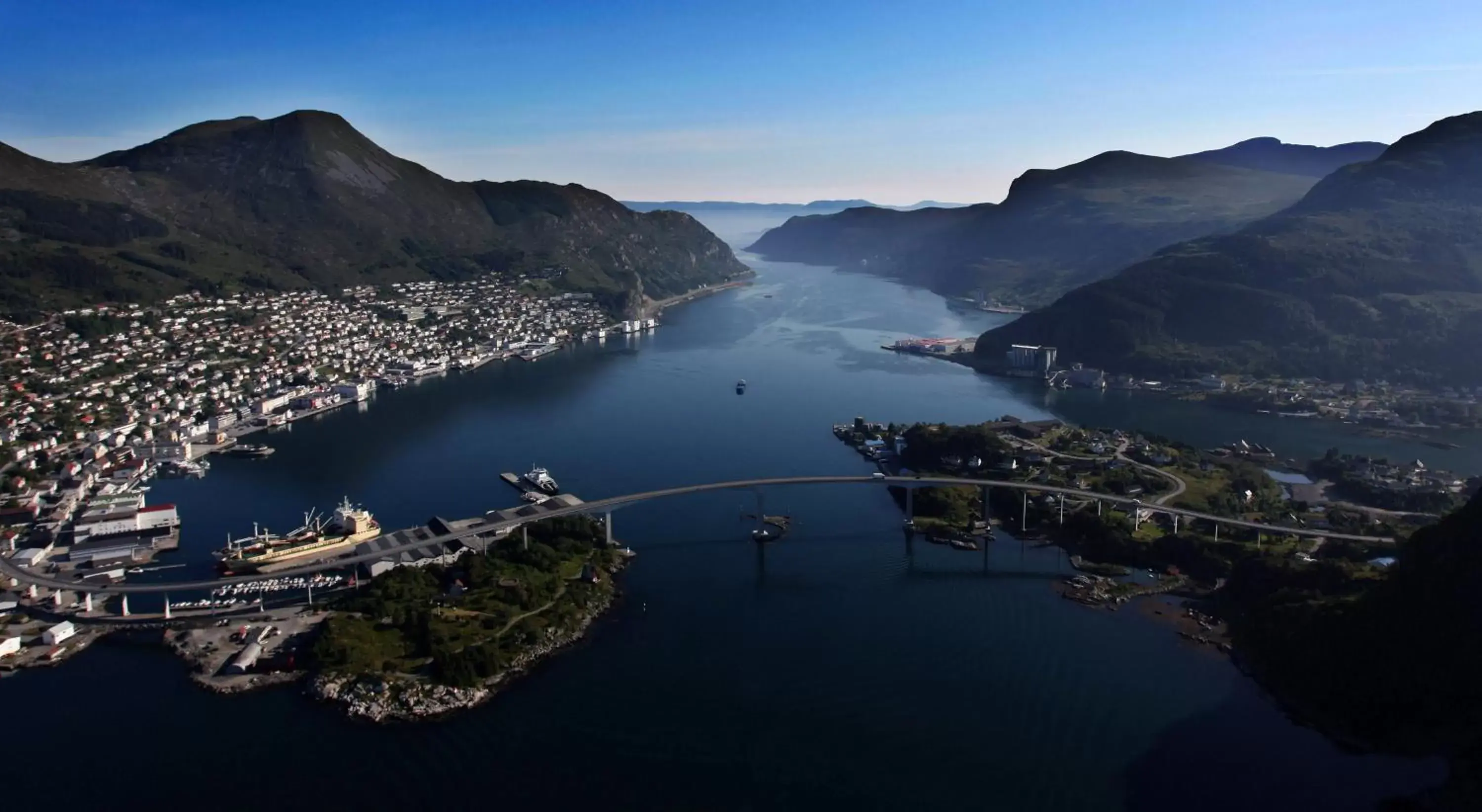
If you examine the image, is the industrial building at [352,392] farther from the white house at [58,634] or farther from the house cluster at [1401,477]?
the house cluster at [1401,477]

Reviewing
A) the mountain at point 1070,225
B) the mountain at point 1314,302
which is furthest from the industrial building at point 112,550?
the mountain at point 1070,225

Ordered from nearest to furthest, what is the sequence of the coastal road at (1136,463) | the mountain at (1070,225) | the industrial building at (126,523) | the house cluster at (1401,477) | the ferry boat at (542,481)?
the industrial building at (126,523), the coastal road at (1136,463), the house cluster at (1401,477), the ferry boat at (542,481), the mountain at (1070,225)

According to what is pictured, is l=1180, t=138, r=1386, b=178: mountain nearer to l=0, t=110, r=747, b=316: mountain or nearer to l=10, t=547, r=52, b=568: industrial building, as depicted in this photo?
l=0, t=110, r=747, b=316: mountain

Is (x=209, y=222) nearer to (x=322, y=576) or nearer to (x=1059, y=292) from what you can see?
(x=322, y=576)

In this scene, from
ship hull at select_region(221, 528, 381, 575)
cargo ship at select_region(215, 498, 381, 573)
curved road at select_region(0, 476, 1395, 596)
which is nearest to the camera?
curved road at select_region(0, 476, 1395, 596)

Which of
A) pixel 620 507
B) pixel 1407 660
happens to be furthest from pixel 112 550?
pixel 1407 660

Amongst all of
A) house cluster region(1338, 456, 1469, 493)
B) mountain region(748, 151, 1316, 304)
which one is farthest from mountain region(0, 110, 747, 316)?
house cluster region(1338, 456, 1469, 493)

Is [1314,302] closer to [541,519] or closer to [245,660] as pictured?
[541,519]
